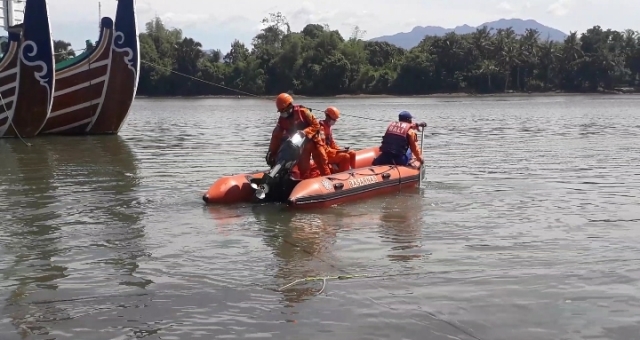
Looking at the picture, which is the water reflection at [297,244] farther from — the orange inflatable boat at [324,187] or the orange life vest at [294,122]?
the orange life vest at [294,122]

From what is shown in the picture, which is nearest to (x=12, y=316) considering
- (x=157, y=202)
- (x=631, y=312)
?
(x=631, y=312)

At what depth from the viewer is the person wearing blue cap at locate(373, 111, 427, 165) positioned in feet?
39.1

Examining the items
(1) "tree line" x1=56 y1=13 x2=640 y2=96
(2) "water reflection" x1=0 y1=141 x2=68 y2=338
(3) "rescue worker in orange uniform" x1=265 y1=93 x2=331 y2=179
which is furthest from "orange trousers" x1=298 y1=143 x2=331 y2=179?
(1) "tree line" x1=56 y1=13 x2=640 y2=96

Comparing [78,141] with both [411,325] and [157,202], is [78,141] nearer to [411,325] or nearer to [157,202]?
[157,202]

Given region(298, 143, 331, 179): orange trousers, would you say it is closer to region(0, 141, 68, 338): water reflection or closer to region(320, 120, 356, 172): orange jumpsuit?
region(320, 120, 356, 172): orange jumpsuit

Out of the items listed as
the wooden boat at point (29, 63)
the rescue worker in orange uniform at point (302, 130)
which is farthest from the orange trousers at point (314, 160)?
the wooden boat at point (29, 63)

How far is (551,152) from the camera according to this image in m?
18.1

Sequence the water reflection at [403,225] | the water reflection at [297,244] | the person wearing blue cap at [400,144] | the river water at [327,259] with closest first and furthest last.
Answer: the river water at [327,259] → the water reflection at [297,244] → the water reflection at [403,225] → the person wearing blue cap at [400,144]

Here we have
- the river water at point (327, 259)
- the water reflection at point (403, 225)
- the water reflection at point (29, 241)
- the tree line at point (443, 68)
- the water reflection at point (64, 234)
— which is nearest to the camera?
the river water at point (327, 259)

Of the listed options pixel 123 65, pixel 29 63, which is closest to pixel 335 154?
pixel 29 63

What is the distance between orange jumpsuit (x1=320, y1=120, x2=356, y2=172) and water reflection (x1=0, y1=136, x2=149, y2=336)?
2.91 meters

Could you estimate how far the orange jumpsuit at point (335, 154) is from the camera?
11523 millimetres

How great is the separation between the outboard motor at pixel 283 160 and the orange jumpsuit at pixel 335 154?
1122mm

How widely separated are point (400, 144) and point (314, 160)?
1.74 m
